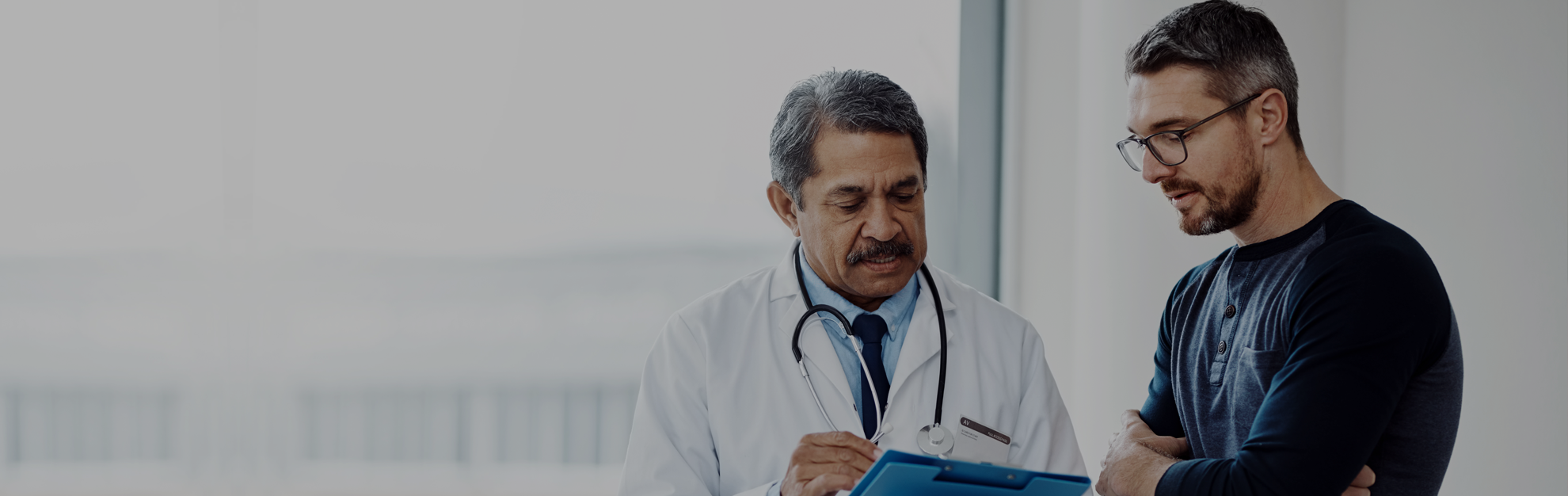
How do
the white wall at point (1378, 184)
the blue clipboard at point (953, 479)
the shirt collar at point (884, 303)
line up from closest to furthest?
1. the blue clipboard at point (953, 479)
2. the shirt collar at point (884, 303)
3. the white wall at point (1378, 184)

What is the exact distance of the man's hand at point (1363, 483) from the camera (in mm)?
1118

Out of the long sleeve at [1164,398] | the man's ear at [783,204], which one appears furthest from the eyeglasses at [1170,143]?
the man's ear at [783,204]

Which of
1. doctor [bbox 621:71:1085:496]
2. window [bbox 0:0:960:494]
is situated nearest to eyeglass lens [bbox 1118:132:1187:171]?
doctor [bbox 621:71:1085:496]

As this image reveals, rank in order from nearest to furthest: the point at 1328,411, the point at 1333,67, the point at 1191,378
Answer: the point at 1328,411 < the point at 1191,378 < the point at 1333,67

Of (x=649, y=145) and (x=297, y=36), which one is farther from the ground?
(x=297, y=36)

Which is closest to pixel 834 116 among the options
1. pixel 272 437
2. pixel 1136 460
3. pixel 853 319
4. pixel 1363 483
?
pixel 853 319

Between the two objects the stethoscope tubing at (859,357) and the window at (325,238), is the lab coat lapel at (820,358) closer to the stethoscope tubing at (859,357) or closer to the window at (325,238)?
the stethoscope tubing at (859,357)

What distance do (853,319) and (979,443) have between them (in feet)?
0.89

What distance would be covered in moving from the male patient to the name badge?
149mm

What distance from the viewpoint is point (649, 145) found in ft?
8.17

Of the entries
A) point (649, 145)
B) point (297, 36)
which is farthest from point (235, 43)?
point (649, 145)

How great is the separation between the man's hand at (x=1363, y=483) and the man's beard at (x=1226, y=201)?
0.34 metres

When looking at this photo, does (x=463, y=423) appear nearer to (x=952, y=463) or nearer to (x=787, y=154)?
(x=787, y=154)

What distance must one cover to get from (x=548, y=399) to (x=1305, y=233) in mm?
1865
